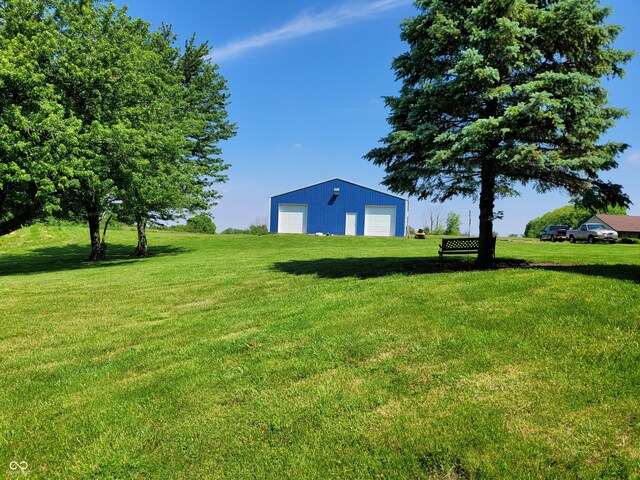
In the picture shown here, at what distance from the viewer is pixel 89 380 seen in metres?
5.02

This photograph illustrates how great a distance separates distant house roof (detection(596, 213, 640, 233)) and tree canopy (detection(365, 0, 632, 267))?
56.8 meters

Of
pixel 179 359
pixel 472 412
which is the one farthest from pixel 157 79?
pixel 472 412

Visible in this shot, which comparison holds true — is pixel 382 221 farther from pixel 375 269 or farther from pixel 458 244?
pixel 375 269

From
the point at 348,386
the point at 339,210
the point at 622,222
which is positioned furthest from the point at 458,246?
the point at 622,222

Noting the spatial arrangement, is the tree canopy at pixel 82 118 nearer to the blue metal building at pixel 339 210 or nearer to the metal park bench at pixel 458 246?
the metal park bench at pixel 458 246

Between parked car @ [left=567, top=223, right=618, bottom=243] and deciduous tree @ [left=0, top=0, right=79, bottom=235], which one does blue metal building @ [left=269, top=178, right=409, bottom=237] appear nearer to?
parked car @ [left=567, top=223, right=618, bottom=243]

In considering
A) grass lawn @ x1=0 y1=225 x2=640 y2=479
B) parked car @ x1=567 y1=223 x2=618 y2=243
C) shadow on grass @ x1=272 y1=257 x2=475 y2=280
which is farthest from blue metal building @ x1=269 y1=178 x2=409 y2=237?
grass lawn @ x1=0 y1=225 x2=640 y2=479

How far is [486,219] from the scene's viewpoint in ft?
37.7

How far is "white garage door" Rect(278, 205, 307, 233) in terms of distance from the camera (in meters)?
40.4

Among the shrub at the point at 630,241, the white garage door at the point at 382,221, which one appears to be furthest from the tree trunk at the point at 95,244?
the shrub at the point at 630,241

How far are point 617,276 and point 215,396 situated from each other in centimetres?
758

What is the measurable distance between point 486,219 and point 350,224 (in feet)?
94.8

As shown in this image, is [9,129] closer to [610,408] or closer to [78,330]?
[78,330]

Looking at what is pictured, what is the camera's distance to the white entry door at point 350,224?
40.2 meters
